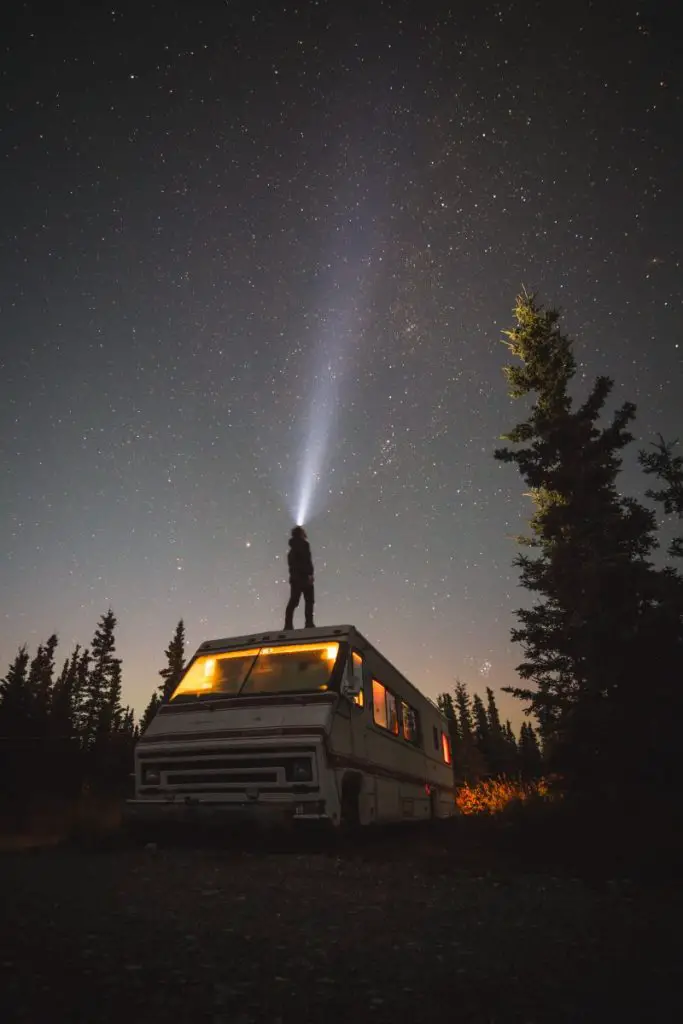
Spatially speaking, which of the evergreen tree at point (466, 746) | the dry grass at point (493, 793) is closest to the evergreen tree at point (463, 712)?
the evergreen tree at point (466, 746)

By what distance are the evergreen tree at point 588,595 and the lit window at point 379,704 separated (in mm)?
2950

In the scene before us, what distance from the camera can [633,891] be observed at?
555 centimetres

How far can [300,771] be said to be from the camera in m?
7.19

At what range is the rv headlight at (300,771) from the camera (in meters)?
7.14

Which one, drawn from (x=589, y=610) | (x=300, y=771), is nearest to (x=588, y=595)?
(x=589, y=610)

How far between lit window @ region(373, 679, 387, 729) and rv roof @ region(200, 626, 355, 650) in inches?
56.0

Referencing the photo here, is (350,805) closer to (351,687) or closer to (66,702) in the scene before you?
(351,687)

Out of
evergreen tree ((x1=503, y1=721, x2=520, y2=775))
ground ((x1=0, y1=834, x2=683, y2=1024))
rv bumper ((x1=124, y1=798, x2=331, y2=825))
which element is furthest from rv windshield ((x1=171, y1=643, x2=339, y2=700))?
evergreen tree ((x1=503, y1=721, x2=520, y2=775))

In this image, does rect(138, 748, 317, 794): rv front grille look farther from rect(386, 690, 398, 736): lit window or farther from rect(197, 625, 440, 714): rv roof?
rect(386, 690, 398, 736): lit window

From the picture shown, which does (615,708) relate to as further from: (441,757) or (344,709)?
(441,757)

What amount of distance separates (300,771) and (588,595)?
21.1 feet

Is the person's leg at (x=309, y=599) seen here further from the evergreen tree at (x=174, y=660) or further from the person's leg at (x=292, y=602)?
the evergreen tree at (x=174, y=660)

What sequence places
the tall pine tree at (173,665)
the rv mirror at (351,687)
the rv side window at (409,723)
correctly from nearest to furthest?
the rv mirror at (351,687), the rv side window at (409,723), the tall pine tree at (173,665)

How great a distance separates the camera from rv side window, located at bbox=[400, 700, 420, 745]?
1149 centimetres
